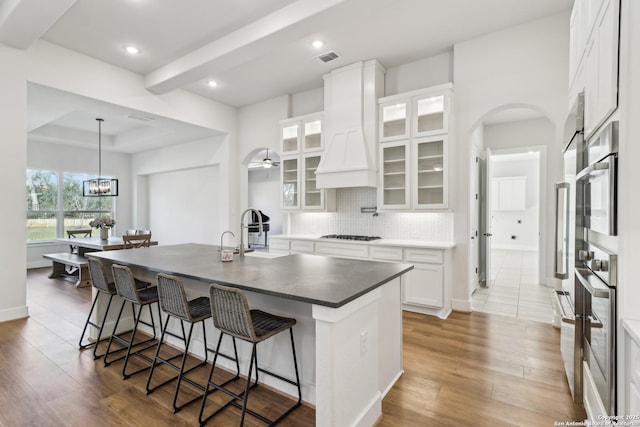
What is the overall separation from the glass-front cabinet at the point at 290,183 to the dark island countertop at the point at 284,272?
2.42 metres

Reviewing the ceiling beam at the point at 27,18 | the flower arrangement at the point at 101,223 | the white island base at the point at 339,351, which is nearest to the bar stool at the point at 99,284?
the white island base at the point at 339,351

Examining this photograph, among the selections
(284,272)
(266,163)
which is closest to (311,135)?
(284,272)

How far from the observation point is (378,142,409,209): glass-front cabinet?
14.4 feet

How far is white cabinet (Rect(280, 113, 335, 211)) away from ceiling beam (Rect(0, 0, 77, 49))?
3.13 metres

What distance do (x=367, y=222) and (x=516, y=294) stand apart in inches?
99.7

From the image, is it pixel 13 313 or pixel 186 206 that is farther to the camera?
pixel 186 206

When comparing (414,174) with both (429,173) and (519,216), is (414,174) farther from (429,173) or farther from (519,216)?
(519,216)

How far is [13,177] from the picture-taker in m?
3.85

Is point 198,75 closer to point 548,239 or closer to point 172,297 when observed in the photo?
point 172,297

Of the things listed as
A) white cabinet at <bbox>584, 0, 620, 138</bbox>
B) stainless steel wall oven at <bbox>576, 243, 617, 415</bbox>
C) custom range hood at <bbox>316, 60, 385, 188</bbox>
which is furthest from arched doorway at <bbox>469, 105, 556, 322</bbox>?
stainless steel wall oven at <bbox>576, 243, 617, 415</bbox>

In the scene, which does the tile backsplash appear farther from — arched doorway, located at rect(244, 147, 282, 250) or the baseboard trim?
arched doorway, located at rect(244, 147, 282, 250)

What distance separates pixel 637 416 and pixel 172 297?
2.47 meters

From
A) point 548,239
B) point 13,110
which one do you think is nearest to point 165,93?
point 13,110

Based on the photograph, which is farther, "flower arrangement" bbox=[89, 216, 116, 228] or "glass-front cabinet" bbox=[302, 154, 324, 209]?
"flower arrangement" bbox=[89, 216, 116, 228]
